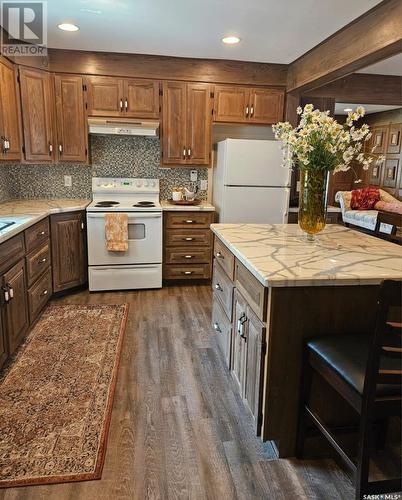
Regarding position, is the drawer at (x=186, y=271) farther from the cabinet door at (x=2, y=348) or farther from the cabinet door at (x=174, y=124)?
the cabinet door at (x=2, y=348)

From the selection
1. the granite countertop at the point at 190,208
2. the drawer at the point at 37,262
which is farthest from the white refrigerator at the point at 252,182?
the drawer at the point at 37,262

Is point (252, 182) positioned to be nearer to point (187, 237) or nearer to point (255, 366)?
point (187, 237)

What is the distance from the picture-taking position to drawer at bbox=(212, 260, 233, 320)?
244 centimetres

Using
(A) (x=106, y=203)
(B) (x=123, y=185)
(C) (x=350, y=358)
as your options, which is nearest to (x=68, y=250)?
(A) (x=106, y=203)

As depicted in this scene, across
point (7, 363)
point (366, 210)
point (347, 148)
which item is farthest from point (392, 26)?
point (366, 210)

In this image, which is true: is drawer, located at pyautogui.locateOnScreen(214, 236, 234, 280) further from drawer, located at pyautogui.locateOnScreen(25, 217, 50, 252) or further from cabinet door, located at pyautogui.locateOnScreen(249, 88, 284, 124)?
cabinet door, located at pyautogui.locateOnScreen(249, 88, 284, 124)

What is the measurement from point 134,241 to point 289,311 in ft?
8.54

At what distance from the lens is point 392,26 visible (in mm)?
2479

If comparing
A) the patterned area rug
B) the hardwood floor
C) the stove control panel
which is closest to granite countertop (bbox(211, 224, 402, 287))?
the hardwood floor

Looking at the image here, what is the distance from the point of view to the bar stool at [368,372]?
4.33 ft

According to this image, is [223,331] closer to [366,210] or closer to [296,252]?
[296,252]

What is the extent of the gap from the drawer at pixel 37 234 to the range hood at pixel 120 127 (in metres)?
1.12

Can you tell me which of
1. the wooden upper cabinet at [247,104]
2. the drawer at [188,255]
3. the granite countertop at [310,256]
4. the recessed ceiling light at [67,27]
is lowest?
the drawer at [188,255]

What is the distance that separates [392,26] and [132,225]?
2.74 meters
